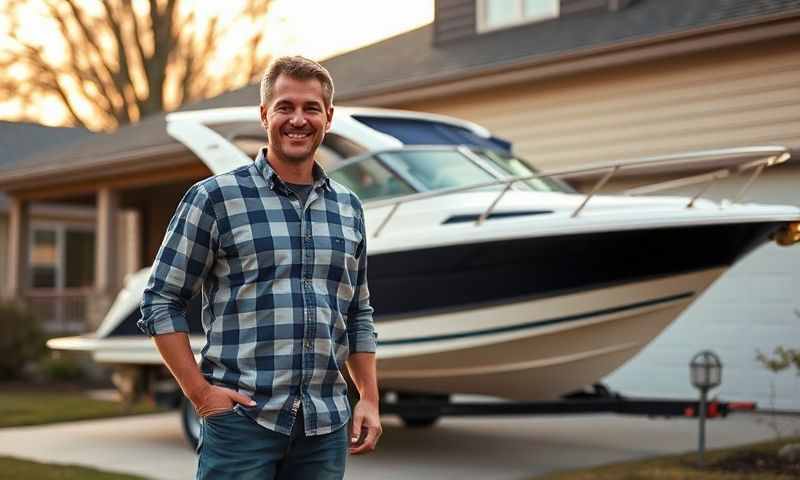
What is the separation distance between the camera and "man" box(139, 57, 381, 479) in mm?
2953

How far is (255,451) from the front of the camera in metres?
2.95

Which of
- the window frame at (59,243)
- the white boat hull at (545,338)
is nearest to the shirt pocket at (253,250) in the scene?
the white boat hull at (545,338)

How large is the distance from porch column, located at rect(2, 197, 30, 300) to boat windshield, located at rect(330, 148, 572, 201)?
12.6 meters

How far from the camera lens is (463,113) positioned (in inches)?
526

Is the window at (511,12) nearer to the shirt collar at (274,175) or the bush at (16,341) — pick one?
the bush at (16,341)

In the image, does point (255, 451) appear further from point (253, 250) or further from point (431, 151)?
point (431, 151)

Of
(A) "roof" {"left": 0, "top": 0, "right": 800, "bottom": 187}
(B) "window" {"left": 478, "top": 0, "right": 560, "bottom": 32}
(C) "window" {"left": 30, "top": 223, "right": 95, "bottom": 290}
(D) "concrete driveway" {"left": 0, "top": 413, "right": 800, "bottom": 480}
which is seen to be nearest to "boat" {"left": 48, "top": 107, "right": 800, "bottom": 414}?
(D) "concrete driveway" {"left": 0, "top": 413, "right": 800, "bottom": 480}

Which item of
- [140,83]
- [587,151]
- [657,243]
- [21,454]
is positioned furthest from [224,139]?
[140,83]

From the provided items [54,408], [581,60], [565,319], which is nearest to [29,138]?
[54,408]

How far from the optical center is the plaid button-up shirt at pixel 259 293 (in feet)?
9.75

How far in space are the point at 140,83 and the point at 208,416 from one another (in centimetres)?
2930

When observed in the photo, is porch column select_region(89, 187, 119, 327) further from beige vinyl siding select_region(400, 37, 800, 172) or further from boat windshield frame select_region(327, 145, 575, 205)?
boat windshield frame select_region(327, 145, 575, 205)

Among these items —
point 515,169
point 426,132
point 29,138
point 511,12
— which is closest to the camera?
point 515,169

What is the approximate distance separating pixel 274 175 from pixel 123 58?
94.0 feet
